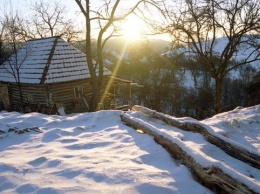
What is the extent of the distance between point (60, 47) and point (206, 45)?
881 cm

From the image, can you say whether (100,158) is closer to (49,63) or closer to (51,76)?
(51,76)

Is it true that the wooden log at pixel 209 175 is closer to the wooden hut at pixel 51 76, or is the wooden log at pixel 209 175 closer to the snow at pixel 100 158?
the snow at pixel 100 158

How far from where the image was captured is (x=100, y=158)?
3682 millimetres

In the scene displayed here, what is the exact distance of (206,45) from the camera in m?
13.0

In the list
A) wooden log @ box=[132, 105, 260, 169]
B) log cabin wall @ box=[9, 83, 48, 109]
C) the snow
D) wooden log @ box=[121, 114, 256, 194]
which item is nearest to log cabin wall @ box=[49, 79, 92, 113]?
log cabin wall @ box=[9, 83, 48, 109]

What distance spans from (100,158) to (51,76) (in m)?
11.3

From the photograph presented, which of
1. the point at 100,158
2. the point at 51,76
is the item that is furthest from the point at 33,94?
the point at 100,158

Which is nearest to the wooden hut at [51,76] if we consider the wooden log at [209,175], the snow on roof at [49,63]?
the snow on roof at [49,63]

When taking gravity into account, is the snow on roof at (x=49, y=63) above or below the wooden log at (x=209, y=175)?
above

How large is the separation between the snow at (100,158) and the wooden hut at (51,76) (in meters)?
8.65

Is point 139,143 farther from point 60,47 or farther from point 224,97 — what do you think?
point 224,97

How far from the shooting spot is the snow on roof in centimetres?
1430

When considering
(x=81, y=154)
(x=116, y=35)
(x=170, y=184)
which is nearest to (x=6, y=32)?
(x=116, y=35)

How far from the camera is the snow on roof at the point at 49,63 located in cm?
1430
